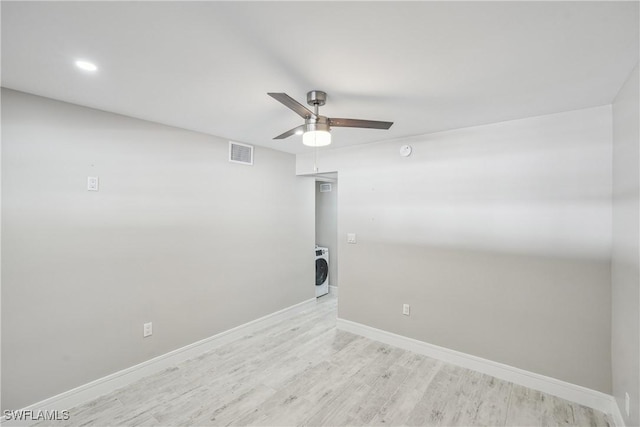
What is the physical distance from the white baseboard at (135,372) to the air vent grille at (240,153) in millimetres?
2061

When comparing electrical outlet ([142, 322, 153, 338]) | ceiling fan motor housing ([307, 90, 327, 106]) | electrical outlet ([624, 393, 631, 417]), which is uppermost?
ceiling fan motor housing ([307, 90, 327, 106])

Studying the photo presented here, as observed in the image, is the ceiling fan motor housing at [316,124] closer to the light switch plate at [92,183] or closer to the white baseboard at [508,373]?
the light switch plate at [92,183]

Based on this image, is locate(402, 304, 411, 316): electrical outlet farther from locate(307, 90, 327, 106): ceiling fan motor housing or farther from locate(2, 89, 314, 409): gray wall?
locate(307, 90, 327, 106): ceiling fan motor housing

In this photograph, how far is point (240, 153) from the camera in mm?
3486

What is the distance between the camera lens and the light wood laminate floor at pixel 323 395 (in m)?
2.09

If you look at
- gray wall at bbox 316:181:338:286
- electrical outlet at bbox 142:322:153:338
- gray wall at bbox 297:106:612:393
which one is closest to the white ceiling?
gray wall at bbox 297:106:612:393

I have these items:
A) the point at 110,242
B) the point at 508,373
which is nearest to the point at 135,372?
the point at 110,242

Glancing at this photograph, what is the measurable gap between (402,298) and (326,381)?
1246 millimetres

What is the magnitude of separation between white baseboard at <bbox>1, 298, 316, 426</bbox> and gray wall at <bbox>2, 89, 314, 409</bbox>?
6 cm

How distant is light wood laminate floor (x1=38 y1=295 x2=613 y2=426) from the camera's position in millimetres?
2092

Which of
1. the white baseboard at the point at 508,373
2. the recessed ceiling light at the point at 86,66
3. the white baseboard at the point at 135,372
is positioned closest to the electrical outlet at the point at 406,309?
the white baseboard at the point at 508,373

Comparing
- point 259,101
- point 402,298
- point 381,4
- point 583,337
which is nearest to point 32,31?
point 259,101

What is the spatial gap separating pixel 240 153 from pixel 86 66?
1.84m

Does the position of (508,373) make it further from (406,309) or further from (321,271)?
(321,271)
